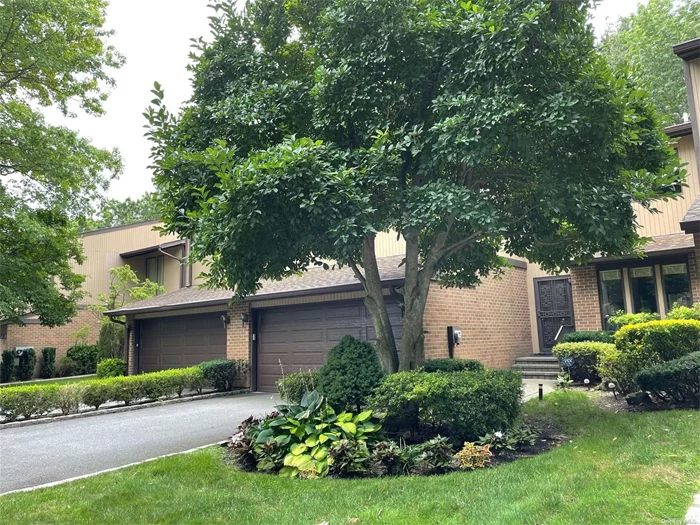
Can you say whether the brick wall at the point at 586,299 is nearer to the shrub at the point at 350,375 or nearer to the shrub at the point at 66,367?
the shrub at the point at 350,375

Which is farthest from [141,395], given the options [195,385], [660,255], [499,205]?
[660,255]

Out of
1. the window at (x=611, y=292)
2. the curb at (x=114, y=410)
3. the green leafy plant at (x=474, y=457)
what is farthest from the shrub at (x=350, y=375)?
the window at (x=611, y=292)

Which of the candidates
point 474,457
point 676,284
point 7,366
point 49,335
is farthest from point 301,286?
point 49,335

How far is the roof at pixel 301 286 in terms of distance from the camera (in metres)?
12.1

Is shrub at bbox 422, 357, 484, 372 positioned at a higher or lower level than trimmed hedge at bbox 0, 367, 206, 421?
higher

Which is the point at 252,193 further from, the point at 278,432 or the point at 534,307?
the point at 534,307

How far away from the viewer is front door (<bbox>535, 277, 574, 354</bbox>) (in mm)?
14250

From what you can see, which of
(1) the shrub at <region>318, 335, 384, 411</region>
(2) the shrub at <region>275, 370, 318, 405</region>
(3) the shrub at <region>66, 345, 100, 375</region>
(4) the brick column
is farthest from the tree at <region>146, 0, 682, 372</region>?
(3) the shrub at <region>66, 345, 100, 375</region>

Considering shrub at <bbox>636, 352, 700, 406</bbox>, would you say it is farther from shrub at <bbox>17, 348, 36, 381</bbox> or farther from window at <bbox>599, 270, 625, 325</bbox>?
shrub at <bbox>17, 348, 36, 381</bbox>

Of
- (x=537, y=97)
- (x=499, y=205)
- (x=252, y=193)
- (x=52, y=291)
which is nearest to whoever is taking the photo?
(x=252, y=193)

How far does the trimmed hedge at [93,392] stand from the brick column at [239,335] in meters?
1.28

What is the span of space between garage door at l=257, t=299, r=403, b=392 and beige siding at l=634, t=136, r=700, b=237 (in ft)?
21.2

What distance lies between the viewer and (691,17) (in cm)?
2123

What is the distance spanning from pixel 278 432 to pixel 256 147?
384 centimetres
